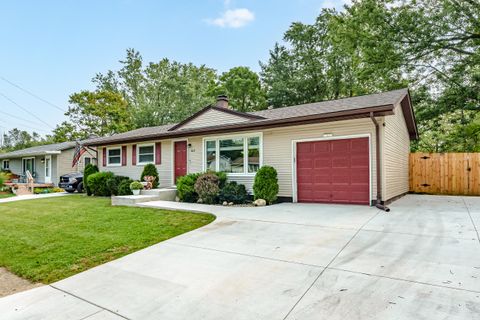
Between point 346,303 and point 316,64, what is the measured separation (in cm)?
2332

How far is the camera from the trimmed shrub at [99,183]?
1245 centimetres

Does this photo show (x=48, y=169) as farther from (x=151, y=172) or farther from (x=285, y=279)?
(x=285, y=279)

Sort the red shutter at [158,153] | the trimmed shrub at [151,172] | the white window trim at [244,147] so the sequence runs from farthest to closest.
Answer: the red shutter at [158,153], the trimmed shrub at [151,172], the white window trim at [244,147]

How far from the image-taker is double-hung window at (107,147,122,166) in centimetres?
1406

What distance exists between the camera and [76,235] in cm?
543

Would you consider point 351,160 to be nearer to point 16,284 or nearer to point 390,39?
point 16,284

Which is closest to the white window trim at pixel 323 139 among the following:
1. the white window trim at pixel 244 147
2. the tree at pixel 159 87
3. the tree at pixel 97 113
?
the white window trim at pixel 244 147

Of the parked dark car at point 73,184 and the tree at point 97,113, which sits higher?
the tree at point 97,113

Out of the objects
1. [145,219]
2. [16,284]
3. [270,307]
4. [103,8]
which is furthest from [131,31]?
[270,307]

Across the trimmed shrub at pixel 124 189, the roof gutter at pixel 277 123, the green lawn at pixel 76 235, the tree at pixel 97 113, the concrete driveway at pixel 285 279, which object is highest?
the tree at pixel 97 113

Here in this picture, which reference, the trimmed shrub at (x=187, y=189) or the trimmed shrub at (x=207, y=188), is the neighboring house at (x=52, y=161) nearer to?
the trimmed shrub at (x=187, y=189)

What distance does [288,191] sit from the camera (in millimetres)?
9086

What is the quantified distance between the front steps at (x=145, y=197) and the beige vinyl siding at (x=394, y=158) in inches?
287

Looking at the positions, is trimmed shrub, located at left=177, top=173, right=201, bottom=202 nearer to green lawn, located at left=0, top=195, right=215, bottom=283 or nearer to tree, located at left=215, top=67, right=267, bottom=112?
green lawn, located at left=0, top=195, right=215, bottom=283
